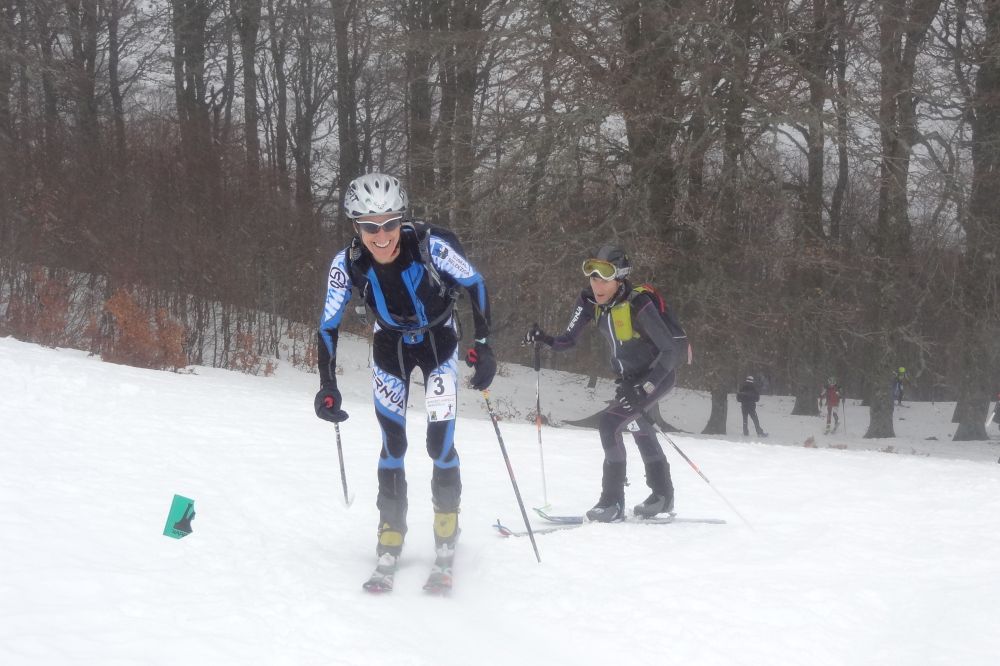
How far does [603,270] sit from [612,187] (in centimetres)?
982

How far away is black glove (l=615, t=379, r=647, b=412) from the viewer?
5805 millimetres

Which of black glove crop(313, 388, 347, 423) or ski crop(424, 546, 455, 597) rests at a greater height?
black glove crop(313, 388, 347, 423)

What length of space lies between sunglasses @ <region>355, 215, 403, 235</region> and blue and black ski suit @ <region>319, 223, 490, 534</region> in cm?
19

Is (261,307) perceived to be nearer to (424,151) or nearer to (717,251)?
(424,151)

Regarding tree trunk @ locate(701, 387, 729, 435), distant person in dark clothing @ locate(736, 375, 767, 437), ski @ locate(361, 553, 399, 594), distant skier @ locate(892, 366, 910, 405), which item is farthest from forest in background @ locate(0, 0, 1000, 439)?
ski @ locate(361, 553, 399, 594)

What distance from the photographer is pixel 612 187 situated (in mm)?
15297

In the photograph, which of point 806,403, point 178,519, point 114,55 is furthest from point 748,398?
point 114,55

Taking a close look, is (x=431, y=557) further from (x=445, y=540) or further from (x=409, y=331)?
(x=409, y=331)

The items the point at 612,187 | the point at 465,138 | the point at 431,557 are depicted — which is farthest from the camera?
the point at 465,138

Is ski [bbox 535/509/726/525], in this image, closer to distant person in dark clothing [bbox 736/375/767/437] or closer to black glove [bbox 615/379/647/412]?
black glove [bbox 615/379/647/412]

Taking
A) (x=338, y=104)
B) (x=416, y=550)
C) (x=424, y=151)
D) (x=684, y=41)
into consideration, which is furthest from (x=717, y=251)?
(x=338, y=104)

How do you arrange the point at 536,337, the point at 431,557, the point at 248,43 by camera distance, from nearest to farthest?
the point at 431,557 → the point at 536,337 → the point at 248,43

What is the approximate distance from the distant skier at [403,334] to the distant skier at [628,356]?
151cm

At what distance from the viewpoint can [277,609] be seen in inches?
145
